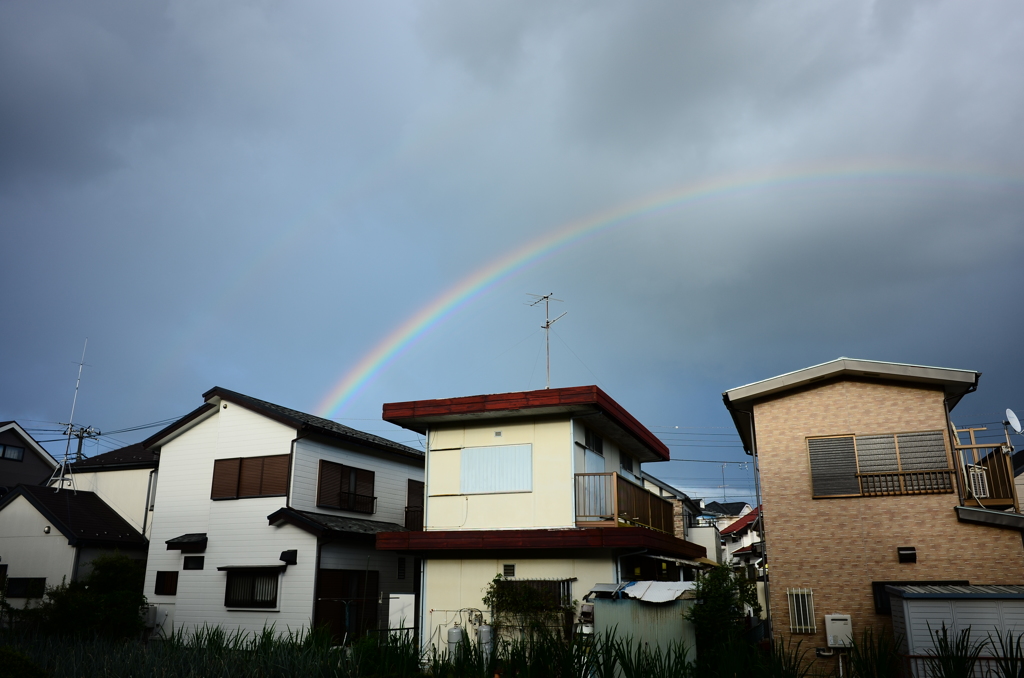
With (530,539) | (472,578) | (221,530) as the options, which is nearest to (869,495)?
(530,539)

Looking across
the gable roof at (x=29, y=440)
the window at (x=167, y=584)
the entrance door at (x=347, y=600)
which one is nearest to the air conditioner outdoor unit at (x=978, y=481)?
the entrance door at (x=347, y=600)

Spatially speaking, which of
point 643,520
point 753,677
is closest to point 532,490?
point 643,520

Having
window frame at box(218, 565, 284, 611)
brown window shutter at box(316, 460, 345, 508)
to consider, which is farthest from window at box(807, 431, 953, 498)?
window frame at box(218, 565, 284, 611)

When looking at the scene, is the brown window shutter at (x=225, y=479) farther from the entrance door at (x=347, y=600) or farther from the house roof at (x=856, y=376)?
the house roof at (x=856, y=376)

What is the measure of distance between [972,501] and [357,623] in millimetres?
16311

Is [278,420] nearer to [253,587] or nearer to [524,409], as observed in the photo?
[253,587]

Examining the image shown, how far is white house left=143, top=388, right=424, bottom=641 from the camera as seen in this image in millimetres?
21125

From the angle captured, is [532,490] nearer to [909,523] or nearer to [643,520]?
[643,520]

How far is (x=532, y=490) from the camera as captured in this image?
1767 cm

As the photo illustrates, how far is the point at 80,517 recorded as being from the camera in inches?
1024

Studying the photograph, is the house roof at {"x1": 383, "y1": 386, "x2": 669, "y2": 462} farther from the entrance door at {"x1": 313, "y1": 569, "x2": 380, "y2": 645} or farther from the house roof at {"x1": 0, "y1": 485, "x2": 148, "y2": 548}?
the house roof at {"x1": 0, "y1": 485, "x2": 148, "y2": 548}

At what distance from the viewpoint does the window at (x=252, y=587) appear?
2128 cm

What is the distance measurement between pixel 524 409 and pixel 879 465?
7861mm

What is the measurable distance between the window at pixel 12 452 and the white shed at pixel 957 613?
37.3 m
